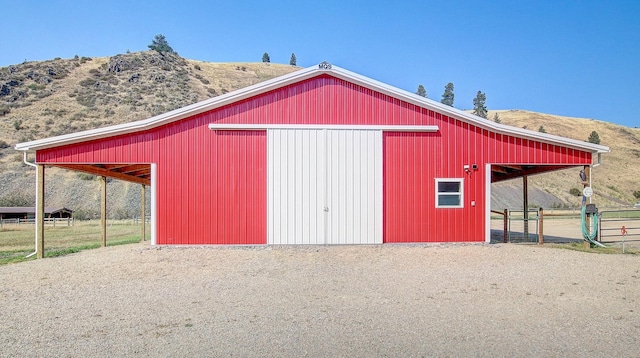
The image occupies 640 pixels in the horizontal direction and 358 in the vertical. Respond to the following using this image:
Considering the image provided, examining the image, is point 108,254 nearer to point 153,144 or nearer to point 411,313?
point 153,144

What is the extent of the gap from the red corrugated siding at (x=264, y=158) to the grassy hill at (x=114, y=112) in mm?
34352

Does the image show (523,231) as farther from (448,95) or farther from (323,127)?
(448,95)

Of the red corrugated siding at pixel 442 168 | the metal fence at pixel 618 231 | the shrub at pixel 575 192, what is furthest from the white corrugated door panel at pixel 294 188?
the shrub at pixel 575 192

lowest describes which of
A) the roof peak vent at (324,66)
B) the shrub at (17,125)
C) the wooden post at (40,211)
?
the wooden post at (40,211)

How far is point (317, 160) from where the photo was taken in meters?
14.8

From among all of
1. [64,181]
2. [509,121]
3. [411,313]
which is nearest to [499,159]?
[411,313]

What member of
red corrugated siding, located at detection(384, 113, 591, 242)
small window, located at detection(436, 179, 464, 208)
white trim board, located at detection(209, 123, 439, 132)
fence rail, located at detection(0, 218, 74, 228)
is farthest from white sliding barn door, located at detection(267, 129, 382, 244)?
fence rail, located at detection(0, 218, 74, 228)

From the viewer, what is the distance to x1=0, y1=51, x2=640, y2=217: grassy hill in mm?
50750

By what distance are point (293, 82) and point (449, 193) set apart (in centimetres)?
563

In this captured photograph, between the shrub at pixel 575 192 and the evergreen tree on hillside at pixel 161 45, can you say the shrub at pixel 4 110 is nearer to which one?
the evergreen tree on hillside at pixel 161 45

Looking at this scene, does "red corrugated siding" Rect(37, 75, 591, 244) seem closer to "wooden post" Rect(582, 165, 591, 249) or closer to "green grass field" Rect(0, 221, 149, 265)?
"wooden post" Rect(582, 165, 591, 249)

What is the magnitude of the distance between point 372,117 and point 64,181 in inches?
1838

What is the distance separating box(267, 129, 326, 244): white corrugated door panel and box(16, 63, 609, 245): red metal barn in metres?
0.03

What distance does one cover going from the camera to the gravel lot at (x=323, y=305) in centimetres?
579
